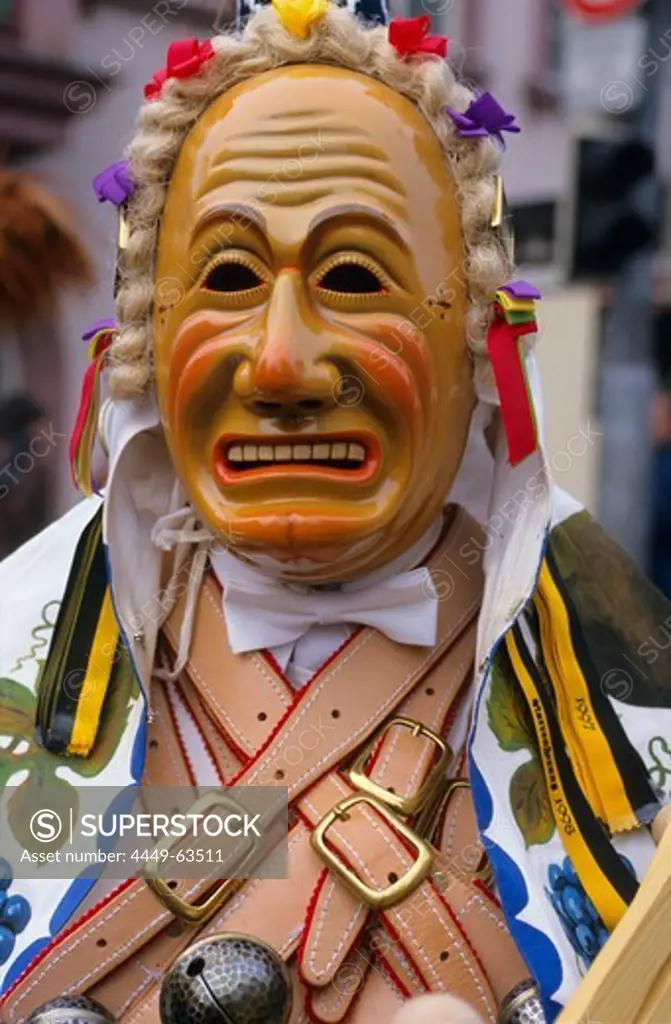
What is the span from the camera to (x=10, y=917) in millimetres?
2090

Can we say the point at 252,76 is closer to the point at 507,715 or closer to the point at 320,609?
the point at 320,609

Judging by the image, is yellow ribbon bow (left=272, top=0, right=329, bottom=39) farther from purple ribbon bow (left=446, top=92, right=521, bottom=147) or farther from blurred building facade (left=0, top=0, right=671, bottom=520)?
blurred building facade (left=0, top=0, right=671, bottom=520)

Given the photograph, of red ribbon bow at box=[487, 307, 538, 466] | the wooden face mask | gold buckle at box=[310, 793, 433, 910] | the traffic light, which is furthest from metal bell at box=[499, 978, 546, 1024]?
the traffic light

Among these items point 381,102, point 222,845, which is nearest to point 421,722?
point 222,845

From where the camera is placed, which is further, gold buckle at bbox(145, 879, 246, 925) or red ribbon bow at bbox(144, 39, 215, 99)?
red ribbon bow at bbox(144, 39, 215, 99)

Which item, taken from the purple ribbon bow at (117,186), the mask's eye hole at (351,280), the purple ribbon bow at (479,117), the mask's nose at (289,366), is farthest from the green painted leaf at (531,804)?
the purple ribbon bow at (117,186)

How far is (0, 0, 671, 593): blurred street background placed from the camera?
495 cm

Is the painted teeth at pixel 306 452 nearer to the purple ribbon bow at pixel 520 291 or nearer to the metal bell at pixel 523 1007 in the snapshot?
the purple ribbon bow at pixel 520 291

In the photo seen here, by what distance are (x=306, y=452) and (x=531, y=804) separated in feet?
1.88

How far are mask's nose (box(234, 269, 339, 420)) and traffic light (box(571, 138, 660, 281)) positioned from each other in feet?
9.57

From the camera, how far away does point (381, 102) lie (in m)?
2.16

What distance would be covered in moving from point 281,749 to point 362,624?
0.22m

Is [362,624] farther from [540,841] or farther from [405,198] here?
[405,198]

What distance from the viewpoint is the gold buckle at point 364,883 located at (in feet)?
6.52
